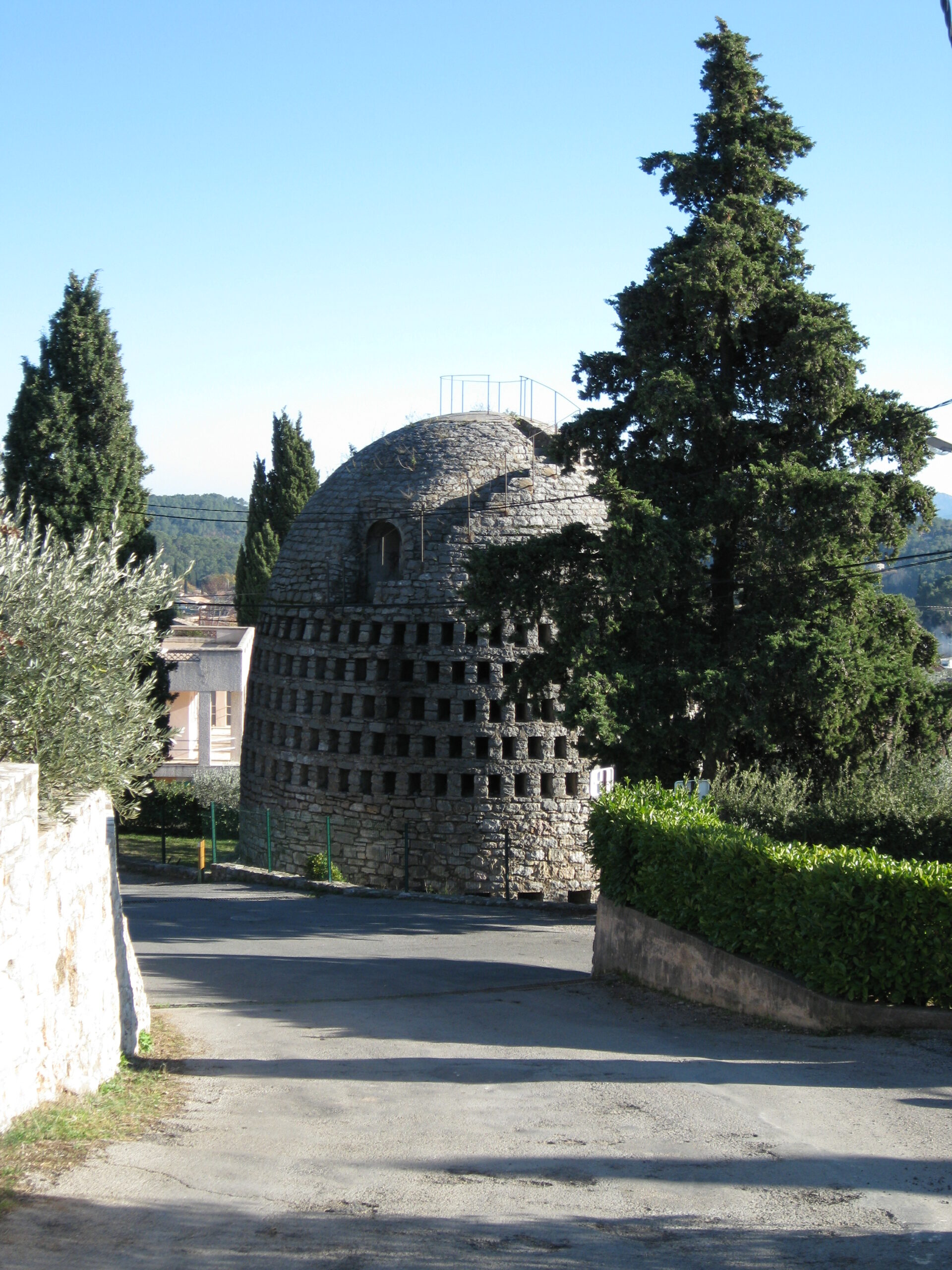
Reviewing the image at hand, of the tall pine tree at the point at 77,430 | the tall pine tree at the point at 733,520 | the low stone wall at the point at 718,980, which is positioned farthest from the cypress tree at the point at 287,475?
the low stone wall at the point at 718,980

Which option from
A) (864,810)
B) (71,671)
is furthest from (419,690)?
(71,671)

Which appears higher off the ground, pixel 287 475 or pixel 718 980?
pixel 287 475

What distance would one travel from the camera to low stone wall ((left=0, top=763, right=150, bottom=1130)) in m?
7.10

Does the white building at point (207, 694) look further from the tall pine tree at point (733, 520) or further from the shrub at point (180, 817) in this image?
the tall pine tree at point (733, 520)

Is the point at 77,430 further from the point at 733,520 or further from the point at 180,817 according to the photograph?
the point at 733,520

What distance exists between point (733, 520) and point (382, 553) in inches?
403

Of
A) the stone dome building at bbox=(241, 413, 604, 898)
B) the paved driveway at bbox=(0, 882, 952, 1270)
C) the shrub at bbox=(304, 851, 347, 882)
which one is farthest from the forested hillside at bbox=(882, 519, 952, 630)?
the paved driveway at bbox=(0, 882, 952, 1270)

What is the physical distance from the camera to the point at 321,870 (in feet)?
84.9

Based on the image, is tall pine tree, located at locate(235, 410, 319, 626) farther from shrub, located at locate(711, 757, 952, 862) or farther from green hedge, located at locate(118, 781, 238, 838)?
shrub, located at locate(711, 757, 952, 862)

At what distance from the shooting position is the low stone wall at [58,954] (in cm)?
710

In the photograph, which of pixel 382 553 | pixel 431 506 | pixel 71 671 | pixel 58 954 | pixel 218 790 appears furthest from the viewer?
pixel 218 790

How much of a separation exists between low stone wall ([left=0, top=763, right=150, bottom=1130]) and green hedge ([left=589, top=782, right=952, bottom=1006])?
19.0 feet

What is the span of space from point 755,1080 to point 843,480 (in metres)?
10.9

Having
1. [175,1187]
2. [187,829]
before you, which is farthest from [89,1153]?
[187,829]
